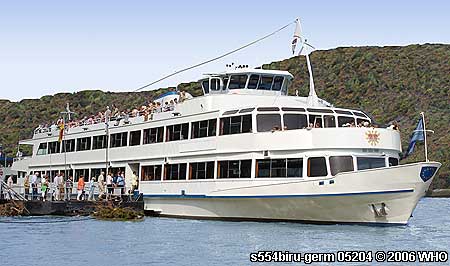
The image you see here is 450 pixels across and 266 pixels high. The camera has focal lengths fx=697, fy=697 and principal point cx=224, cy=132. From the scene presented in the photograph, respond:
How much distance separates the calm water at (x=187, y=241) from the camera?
55.1 feet

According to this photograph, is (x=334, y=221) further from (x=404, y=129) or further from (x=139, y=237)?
(x=404, y=129)

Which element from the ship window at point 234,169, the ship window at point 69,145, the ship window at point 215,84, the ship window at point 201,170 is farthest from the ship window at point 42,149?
the ship window at point 234,169

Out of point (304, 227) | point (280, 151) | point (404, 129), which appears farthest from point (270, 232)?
point (404, 129)

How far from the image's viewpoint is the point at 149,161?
29.1 metres

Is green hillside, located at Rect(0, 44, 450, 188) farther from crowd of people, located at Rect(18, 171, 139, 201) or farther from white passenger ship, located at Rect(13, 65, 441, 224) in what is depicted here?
white passenger ship, located at Rect(13, 65, 441, 224)

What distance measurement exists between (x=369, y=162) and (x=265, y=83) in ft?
21.0

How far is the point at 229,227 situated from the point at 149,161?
24.7ft

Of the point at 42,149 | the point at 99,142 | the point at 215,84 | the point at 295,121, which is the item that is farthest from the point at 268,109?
the point at 42,149

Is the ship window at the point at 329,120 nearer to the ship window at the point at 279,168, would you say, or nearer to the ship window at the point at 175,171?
the ship window at the point at 279,168

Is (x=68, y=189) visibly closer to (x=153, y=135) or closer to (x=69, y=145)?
(x=69, y=145)

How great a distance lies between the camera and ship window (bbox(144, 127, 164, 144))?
28594 millimetres

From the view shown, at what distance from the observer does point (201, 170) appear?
26.1 m

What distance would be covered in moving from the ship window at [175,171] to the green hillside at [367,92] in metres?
43.2

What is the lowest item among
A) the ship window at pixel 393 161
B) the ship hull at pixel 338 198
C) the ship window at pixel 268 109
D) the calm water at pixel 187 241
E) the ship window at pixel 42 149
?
the calm water at pixel 187 241
